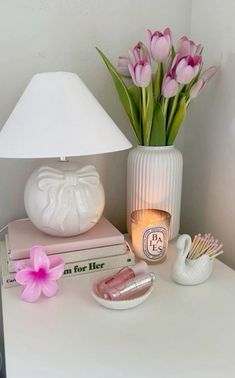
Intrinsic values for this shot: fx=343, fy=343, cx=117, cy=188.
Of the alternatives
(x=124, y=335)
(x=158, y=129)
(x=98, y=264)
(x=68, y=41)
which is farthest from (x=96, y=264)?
(x=68, y=41)

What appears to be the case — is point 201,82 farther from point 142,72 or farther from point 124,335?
point 124,335

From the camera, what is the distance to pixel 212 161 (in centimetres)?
97

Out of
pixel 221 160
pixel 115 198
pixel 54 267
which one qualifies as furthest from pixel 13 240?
pixel 221 160

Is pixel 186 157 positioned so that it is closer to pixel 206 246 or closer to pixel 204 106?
pixel 204 106

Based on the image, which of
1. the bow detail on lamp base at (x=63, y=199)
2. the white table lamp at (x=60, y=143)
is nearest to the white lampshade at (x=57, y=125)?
the white table lamp at (x=60, y=143)

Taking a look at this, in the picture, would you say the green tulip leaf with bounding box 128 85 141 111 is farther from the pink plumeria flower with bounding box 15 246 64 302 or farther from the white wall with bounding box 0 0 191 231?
the pink plumeria flower with bounding box 15 246 64 302

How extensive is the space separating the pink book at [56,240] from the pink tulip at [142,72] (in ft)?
1.16

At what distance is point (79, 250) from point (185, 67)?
47cm

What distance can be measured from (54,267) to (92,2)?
0.70 metres

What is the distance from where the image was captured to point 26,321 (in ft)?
2.01

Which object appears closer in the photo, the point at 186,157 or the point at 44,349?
the point at 44,349

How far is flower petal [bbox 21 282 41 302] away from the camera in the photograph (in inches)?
25.9

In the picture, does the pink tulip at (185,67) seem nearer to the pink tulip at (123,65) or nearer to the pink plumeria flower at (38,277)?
the pink tulip at (123,65)

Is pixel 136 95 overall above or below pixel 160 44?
below
